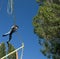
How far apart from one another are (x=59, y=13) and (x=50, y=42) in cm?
226

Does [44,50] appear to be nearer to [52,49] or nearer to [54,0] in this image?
[52,49]

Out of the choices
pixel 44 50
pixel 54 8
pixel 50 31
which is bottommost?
pixel 44 50

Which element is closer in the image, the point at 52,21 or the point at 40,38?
the point at 52,21

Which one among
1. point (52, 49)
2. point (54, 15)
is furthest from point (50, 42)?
point (54, 15)

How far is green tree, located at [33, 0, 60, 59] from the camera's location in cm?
2294

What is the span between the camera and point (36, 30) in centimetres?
2452

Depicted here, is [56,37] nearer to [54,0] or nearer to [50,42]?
[50,42]

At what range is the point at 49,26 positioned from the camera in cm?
2336

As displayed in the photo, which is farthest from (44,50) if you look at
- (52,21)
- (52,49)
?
(52,21)

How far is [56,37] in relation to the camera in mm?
23438

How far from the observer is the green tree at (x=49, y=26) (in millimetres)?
22938

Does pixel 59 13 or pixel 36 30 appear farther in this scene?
pixel 36 30

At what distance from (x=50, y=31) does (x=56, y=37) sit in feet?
2.12

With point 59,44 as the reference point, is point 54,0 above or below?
above
